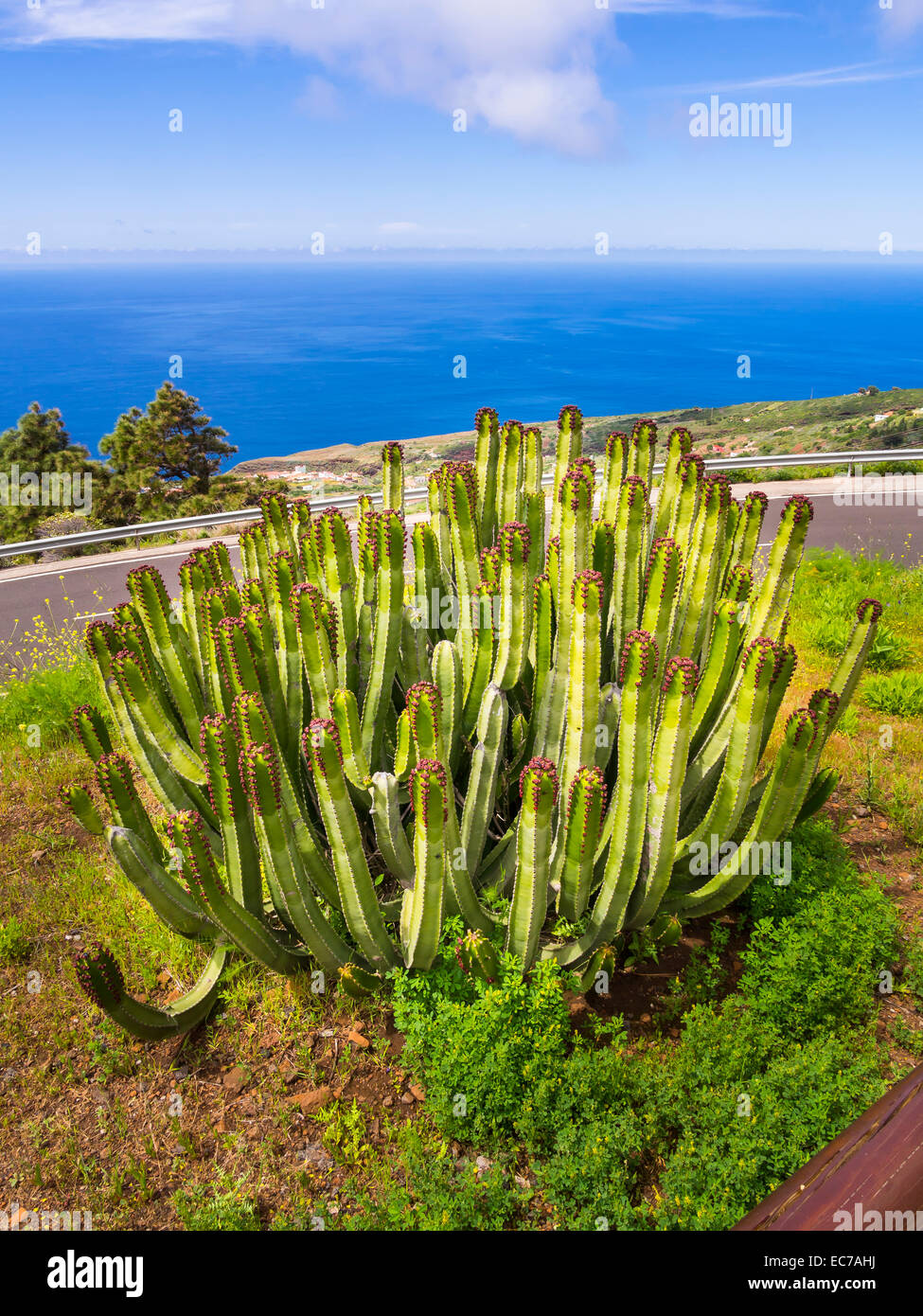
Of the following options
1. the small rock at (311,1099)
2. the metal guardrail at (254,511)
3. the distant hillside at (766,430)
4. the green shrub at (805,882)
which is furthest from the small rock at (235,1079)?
the distant hillside at (766,430)

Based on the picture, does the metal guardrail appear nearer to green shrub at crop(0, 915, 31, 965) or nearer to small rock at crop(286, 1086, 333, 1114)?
green shrub at crop(0, 915, 31, 965)

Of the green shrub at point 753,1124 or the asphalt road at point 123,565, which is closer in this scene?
the green shrub at point 753,1124

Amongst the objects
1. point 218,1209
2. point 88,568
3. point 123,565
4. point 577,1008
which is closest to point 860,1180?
point 218,1209

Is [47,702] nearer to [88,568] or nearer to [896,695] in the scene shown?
[896,695]

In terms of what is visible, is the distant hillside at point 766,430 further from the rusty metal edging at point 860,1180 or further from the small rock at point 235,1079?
the rusty metal edging at point 860,1180

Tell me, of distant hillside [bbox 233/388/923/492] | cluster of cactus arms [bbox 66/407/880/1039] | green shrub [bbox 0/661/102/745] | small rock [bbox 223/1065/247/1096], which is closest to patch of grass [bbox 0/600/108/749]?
green shrub [bbox 0/661/102/745]

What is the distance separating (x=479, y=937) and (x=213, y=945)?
6.04 feet

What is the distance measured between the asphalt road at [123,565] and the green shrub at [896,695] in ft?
17.3

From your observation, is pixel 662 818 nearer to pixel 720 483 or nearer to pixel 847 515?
pixel 720 483

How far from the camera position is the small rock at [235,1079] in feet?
12.5

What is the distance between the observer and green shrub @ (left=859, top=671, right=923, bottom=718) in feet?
23.0

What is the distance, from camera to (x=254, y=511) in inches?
655

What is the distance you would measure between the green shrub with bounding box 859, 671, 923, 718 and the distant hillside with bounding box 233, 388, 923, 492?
11432 mm

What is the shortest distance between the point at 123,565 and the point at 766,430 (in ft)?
110
